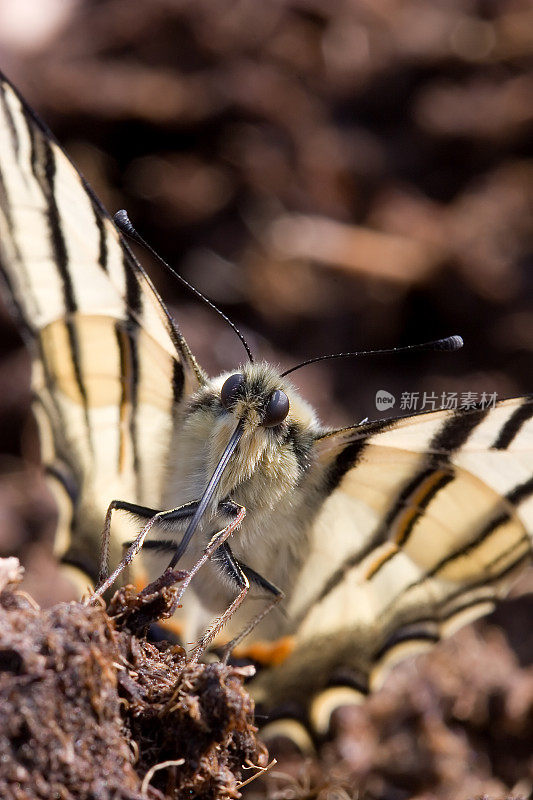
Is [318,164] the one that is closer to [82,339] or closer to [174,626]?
[82,339]

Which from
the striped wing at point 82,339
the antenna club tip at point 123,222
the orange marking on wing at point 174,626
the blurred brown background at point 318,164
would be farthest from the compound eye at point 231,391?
the blurred brown background at point 318,164

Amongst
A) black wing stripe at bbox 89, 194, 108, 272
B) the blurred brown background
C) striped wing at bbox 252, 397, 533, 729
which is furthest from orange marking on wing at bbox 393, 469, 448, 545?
the blurred brown background

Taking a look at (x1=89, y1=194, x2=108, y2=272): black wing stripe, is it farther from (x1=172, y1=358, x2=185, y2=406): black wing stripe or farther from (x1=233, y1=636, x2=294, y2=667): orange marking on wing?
(x1=233, y1=636, x2=294, y2=667): orange marking on wing

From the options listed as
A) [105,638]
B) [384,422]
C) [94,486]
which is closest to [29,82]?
[94,486]

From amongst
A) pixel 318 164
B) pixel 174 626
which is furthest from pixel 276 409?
pixel 318 164

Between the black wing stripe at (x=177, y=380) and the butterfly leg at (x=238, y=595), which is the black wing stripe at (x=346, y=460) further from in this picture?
the black wing stripe at (x=177, y=380)
